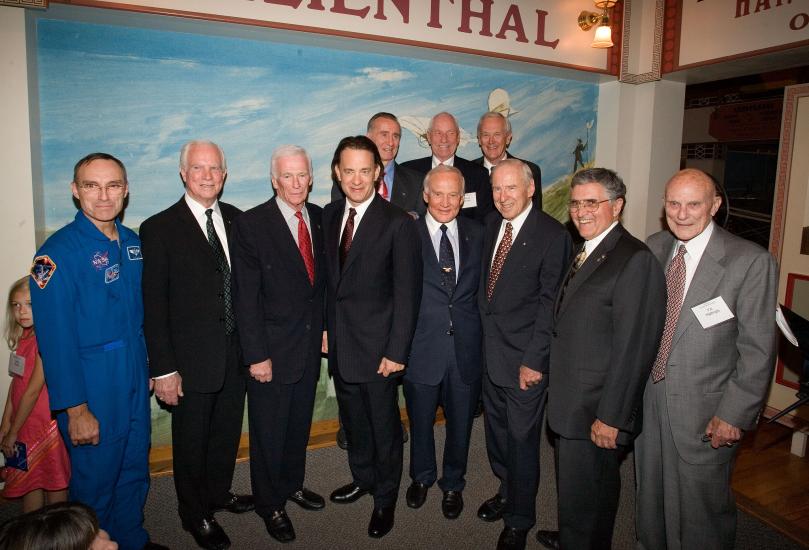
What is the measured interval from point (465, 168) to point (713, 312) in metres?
2.02

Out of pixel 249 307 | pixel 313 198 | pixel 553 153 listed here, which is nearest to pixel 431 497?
pixel 249 307

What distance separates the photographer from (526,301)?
2.56 m

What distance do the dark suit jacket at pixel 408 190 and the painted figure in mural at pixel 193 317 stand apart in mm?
1062

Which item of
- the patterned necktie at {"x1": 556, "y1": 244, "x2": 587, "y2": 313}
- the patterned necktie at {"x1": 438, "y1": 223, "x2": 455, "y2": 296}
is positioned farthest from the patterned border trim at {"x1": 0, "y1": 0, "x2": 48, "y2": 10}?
the patterned necktie at {"x1": 556, "y1": 244, "x2": 587, "y2": 313}

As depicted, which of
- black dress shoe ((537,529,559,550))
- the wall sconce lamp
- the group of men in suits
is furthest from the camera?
the wall sconce lamp

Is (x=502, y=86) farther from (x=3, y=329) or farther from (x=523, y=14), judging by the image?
(x=3, y=329)

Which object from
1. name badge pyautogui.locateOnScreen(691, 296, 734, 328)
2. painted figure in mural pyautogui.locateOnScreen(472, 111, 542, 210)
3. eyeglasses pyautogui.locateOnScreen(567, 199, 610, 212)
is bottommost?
name badge pyautogui.locateOnScreen(691, 296, 734, 328)

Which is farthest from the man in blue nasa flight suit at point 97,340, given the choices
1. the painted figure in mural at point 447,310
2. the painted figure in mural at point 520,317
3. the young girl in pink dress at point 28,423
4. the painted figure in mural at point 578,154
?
the painted figure in mural at point 578,154

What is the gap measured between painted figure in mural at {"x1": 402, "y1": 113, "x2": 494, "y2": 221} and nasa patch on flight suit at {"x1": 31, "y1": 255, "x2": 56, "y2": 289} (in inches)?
89.6

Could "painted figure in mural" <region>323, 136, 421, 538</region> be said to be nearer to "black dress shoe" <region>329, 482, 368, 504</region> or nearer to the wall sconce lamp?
"black dress shoe" <region>329, 482, 368, 504</region>

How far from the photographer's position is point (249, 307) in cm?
251

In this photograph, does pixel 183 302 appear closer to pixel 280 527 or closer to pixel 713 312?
pixel 280 527

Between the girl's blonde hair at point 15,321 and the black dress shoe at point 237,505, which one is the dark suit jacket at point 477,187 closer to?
the black dress shoe at point 237,505

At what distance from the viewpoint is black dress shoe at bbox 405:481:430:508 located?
9.86ft
